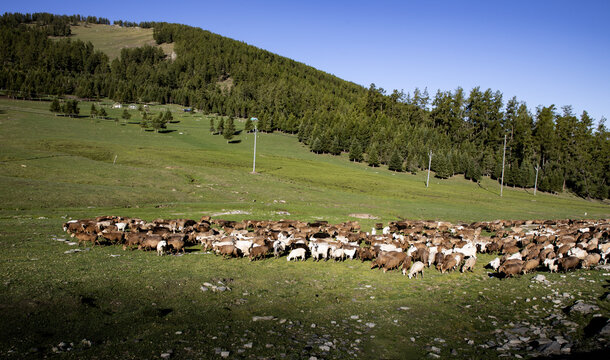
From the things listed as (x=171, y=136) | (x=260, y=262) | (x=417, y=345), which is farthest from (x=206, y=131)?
(x=417, y=345)

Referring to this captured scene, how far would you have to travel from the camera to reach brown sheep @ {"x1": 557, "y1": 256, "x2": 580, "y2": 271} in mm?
14922

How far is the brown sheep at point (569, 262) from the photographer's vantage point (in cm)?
1492

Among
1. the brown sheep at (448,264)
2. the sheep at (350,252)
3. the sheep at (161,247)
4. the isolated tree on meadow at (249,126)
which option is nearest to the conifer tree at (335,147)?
the isolated tree on meadow at (249,126)

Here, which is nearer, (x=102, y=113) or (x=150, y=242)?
(x=150, y=242)

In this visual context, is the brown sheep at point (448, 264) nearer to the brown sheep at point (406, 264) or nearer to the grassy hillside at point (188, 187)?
the brown sheep at point (406, 264)

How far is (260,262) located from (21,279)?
842 centimetres

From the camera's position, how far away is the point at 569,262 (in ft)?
49.0

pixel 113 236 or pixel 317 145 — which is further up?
pixel 317 145

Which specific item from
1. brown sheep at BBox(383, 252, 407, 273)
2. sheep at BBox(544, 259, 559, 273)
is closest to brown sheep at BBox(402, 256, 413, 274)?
brown sheep at BBox(383, 252, 407, 273)

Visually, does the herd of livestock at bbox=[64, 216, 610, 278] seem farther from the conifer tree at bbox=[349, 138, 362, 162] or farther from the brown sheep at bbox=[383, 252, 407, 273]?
the conifer tree at bbox=[349, 138, 362, 162]

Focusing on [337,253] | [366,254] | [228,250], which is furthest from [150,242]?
[366,254]

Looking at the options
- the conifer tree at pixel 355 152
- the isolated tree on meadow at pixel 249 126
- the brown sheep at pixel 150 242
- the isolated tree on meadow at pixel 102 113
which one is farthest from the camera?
the isolated tree on meadow at pixel 249 126

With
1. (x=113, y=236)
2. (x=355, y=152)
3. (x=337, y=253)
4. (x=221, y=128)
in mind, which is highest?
(x=221, y=128)

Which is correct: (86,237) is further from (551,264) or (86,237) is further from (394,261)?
(551,264)
